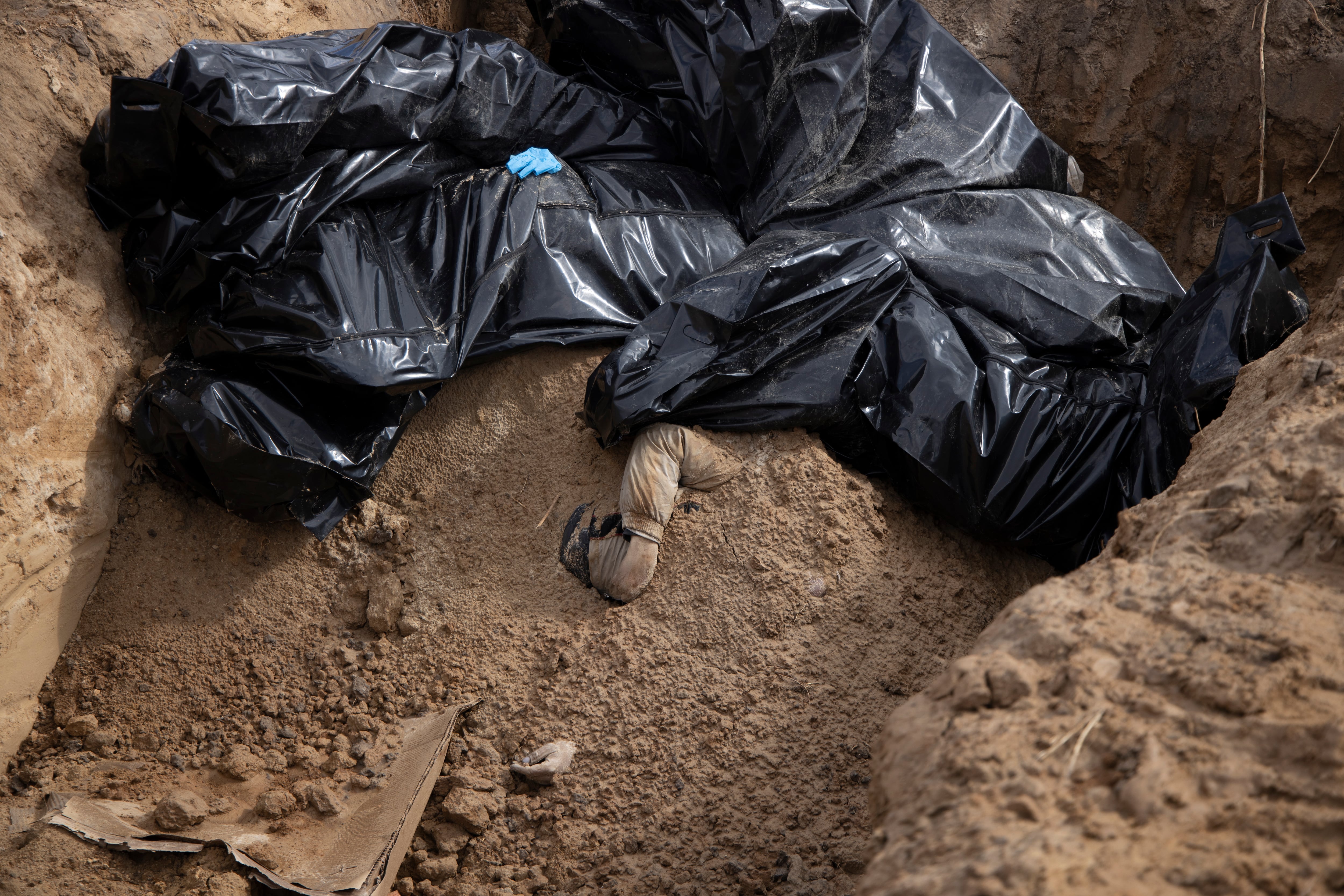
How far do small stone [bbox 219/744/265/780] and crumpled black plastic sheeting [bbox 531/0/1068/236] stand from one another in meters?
1.85

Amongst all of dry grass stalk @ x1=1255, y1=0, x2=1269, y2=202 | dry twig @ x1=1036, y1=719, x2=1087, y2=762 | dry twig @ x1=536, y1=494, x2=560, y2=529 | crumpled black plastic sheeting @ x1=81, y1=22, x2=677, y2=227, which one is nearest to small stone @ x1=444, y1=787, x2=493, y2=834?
dry twig @ x1=536, y1=494, x2=560, y2=529

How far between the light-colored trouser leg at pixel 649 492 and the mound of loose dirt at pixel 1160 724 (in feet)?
2.89

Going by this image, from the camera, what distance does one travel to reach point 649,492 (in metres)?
1.94

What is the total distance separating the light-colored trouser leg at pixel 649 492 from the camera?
1.94 metres

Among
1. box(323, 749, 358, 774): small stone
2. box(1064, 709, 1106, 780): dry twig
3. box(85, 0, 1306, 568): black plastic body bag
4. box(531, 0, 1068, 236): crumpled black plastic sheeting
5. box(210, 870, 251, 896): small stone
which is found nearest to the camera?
box(1064, 709, 1106, 780): dry twig

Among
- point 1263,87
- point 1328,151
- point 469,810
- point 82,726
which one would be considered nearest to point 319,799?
point 469,810

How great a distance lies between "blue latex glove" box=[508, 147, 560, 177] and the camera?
238cm

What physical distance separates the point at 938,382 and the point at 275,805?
171 centimetres

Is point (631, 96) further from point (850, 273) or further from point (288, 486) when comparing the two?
point (288, 486)

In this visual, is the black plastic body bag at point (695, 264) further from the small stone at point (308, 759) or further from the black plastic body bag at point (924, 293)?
the small stone at point (308, 759)

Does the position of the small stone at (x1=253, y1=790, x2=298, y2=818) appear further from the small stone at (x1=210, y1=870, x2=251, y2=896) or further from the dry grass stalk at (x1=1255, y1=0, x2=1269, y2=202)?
the dry grass stalk at (x1=1255, y1=0, x2=1269, y2=202)

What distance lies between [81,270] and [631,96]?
162 centimetres

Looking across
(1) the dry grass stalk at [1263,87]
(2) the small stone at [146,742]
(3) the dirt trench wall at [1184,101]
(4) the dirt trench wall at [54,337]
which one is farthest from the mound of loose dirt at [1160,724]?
(3) the dirt trench wall at [1184,101]

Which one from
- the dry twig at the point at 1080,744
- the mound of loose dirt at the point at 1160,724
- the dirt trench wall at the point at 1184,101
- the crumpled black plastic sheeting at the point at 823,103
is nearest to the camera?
the mound of loose dirt at the point at 1160,724
